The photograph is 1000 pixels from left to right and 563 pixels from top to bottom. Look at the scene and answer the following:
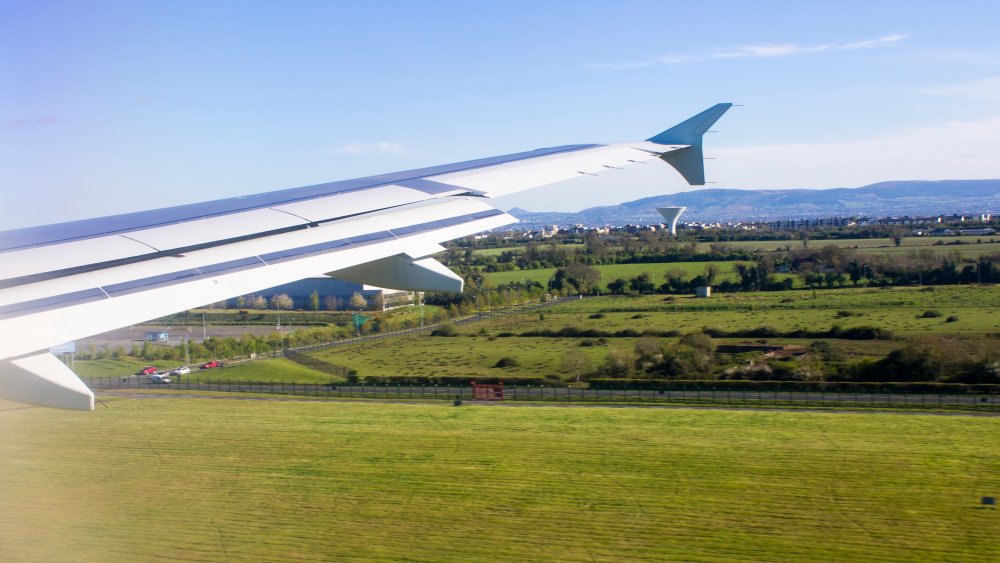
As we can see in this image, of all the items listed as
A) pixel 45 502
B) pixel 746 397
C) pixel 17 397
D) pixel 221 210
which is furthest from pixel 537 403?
pixel 17 397

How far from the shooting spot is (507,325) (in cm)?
3931

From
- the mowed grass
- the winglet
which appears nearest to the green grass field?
the mowed grass

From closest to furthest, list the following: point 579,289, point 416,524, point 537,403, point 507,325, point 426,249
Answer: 1. point 426,249
2. point 416,524
3. point 537,403
4. point 507,325
5. point 579,289

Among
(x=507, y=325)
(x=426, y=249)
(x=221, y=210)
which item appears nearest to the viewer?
(x=426, y=249)

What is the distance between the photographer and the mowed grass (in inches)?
456

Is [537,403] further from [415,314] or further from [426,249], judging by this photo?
[426,249]

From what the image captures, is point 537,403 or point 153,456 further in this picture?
point 537,403

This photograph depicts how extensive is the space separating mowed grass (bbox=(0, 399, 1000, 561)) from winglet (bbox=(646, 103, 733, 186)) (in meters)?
5.61

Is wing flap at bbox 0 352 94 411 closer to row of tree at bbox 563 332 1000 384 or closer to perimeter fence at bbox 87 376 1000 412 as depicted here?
perimeter fence at bbox 87 376 1000 412

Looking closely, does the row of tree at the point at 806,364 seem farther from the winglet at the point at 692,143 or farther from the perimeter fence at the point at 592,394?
the winglet at the point at 692,143

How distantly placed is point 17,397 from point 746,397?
78.0ft

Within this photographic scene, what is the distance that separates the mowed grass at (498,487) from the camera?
11594 mm

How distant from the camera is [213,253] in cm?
419

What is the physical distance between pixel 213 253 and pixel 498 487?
11279mm
